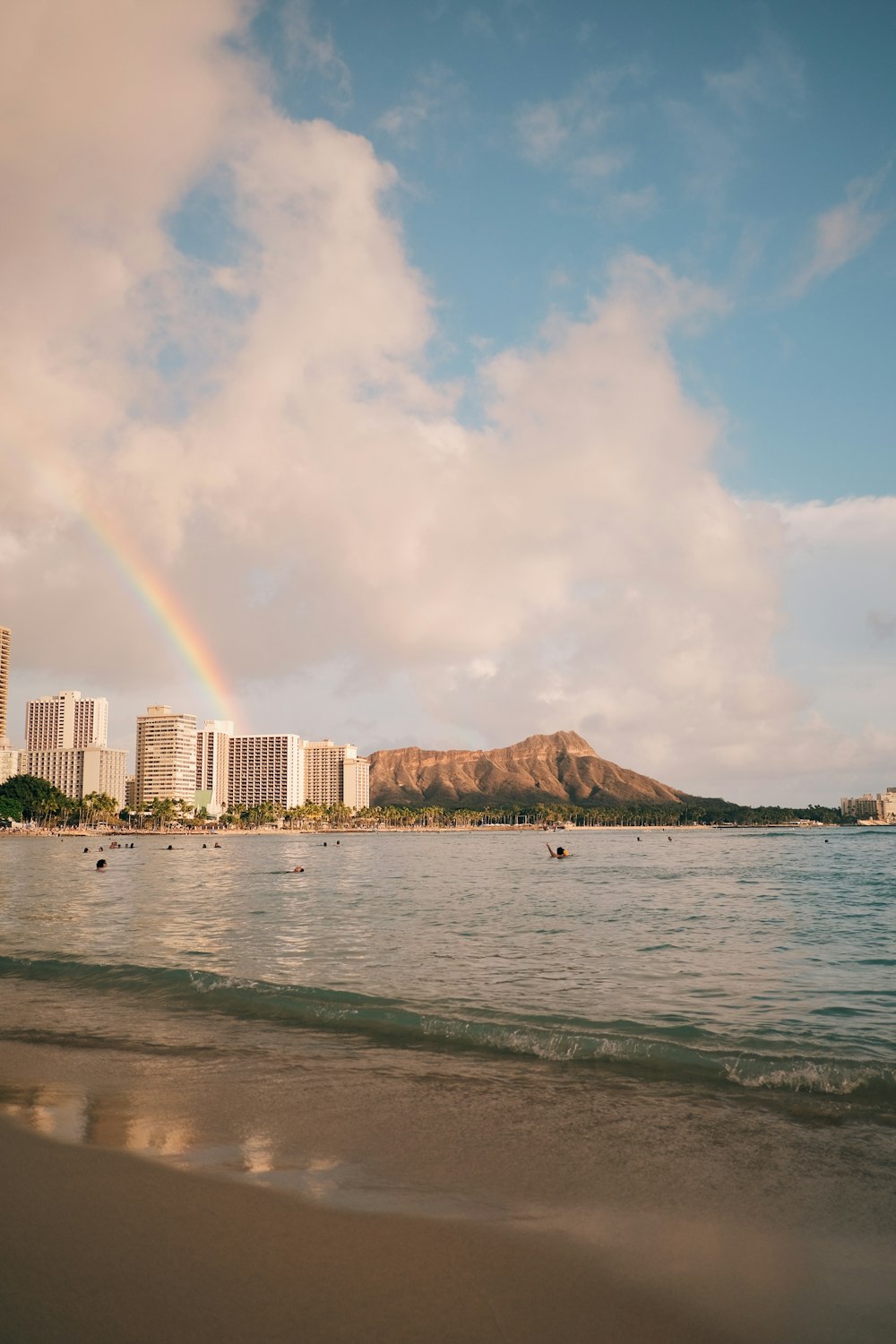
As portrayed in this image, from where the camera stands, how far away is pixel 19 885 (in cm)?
5181

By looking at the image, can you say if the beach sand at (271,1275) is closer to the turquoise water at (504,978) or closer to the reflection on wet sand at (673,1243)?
the reflection on wet sand at (673,1243)

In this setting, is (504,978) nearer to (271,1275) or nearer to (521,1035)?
(521,1035)

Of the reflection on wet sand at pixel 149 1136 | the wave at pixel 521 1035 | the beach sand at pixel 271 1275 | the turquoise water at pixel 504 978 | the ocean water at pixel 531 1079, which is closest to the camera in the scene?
the beach sand at pixel 271 1275

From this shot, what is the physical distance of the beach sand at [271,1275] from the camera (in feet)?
15.7

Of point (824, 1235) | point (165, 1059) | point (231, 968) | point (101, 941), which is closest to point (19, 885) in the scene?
point (101, 941)

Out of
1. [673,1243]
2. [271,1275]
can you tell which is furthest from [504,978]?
[271,1275]

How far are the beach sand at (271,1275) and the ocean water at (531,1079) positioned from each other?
0.42 m

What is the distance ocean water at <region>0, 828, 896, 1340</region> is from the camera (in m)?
6.43

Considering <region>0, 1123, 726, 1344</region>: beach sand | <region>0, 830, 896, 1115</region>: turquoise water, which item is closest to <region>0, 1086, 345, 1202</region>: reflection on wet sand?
<region>0, 1123, 726, 1344</region>: beach sand

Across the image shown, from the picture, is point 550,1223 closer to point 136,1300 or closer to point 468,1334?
point 468,1334

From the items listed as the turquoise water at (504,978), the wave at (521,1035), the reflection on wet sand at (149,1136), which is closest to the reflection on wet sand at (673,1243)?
the reflection on wet sand at (149,1136)

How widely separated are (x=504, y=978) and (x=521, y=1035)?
5.30 metres

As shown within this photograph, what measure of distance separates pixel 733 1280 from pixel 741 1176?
6.79 feet

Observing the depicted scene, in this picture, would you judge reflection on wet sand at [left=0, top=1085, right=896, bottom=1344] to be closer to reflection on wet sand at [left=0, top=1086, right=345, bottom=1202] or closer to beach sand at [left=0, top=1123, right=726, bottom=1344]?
reflection on wet sand at [left=0, top=1086, right=345, bottom=1202]
